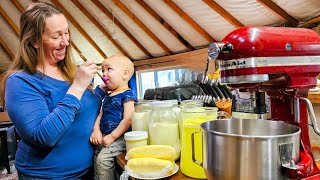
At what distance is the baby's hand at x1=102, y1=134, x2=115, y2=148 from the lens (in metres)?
1.18

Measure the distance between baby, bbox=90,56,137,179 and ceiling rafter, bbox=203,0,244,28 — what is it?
72.2 inches

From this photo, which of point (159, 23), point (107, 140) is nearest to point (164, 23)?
point (159, 23)

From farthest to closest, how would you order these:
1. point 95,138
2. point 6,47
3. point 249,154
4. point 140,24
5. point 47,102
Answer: point 6,47 < point 140,24 < point 95,138 < point 47,102 < point 249,154

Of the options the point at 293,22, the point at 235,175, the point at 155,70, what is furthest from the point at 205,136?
the point at 155,70

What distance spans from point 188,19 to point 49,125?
2.98 meters

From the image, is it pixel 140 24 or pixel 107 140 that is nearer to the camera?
pixel 107 140

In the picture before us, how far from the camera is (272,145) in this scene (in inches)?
20.1

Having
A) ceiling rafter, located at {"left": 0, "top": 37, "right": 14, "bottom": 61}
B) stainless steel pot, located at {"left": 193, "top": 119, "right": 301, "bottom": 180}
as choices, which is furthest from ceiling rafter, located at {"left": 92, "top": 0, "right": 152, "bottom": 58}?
stainless steel pot, located at {"left": 193, "top": 119, "right": 301, "bottom": 180}

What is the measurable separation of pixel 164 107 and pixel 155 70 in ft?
14.9

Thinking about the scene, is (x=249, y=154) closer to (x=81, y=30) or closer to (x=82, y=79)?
(x=82, y=79)

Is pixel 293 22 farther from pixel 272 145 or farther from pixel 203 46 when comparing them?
pixel 272 145

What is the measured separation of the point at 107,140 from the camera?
1.19 metres

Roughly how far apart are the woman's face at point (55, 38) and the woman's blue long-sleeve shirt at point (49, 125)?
0.10 m

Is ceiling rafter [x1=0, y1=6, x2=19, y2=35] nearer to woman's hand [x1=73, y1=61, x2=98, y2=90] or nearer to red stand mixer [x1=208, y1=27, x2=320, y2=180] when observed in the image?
woman's hand [x1=73, y1=61, x2=98, y2=90]
